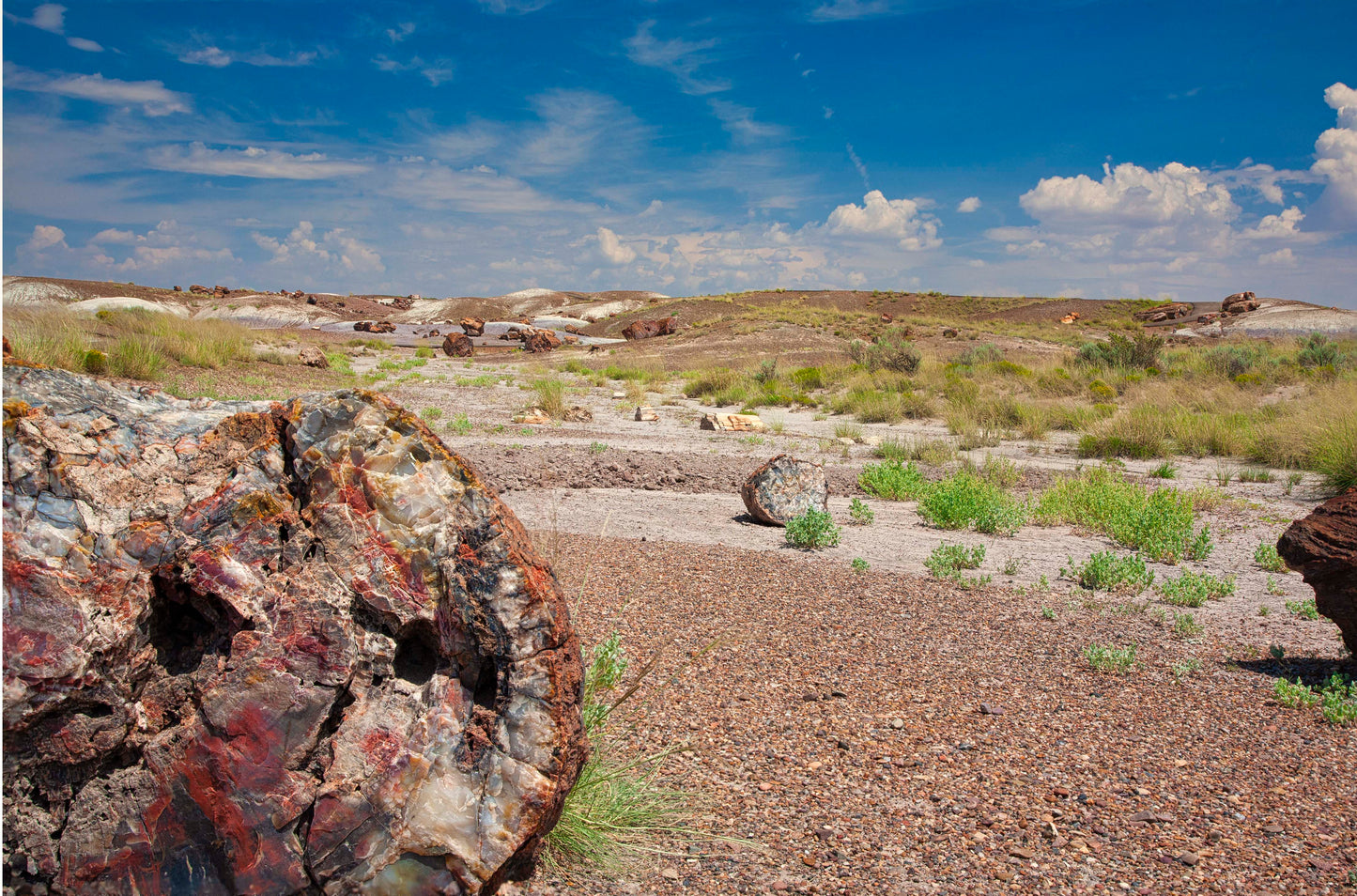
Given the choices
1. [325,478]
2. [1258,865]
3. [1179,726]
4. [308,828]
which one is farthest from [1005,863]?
[325,478]

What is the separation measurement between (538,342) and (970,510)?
30346 mm

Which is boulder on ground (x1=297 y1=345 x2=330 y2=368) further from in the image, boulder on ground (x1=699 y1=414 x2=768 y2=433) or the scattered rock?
boulder on ground (x1=699 y1=414 x2=768 y2=433)

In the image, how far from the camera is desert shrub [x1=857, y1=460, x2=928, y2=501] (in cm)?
905

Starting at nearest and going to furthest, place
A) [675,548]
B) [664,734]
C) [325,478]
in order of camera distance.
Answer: [325,478], [664,734], [675,548]

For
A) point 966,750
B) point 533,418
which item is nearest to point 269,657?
point 966,750

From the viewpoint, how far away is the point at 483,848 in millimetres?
1936

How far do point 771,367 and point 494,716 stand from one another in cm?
2127

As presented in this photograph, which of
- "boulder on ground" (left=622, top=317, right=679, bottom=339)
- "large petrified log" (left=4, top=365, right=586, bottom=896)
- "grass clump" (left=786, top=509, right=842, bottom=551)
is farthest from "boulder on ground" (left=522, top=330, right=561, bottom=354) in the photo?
"large petrified log" (left=4, top=365, right=586, bottom=896)

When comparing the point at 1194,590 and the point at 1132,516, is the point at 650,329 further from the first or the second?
the point at 1194,590

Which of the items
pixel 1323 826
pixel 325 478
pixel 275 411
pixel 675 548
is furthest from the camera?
pixel 675 548

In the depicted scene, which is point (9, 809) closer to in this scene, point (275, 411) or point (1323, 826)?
point (275, 411)

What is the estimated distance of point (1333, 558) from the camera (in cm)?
387

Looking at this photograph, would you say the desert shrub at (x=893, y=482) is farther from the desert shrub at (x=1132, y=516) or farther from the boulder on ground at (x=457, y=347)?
the boulder on ground at (x=457, y=347)

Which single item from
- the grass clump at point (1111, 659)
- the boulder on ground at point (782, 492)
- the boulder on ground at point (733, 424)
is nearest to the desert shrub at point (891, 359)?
the boulder on ground at point (733, 424)
